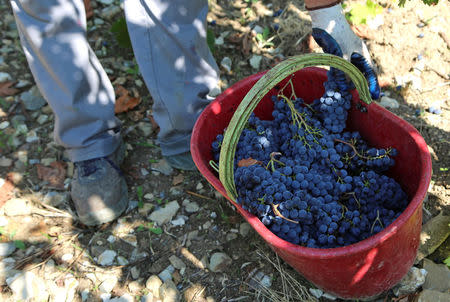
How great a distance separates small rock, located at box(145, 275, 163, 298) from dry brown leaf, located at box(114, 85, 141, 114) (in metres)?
1.11

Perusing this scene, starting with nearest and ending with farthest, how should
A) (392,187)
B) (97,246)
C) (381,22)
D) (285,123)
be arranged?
(392,187) < (285,123) < (97,246) < (381,22)

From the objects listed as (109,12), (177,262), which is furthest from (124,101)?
(177,262)

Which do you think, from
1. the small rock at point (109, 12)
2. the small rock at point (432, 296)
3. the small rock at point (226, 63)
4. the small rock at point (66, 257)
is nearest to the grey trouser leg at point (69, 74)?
the small rock at point (66, 257)

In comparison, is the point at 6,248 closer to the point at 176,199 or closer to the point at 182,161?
the point at 176,199

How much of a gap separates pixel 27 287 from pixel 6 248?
28 cm

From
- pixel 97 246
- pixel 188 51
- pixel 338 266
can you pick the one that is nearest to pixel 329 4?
pixel 188 51

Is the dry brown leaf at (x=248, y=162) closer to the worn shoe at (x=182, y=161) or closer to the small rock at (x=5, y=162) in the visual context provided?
the worn shoe at (x=182, y=161)

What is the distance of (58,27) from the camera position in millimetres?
1824

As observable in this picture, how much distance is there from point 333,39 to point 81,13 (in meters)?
1.13

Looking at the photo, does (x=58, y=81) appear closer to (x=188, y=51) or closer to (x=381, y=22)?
(x=188, y=51)

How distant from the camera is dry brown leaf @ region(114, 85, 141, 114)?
257 cm

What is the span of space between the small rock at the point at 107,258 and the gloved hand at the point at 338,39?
1.35 meters

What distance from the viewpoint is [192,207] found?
2.15 m

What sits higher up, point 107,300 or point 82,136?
point 82,136
